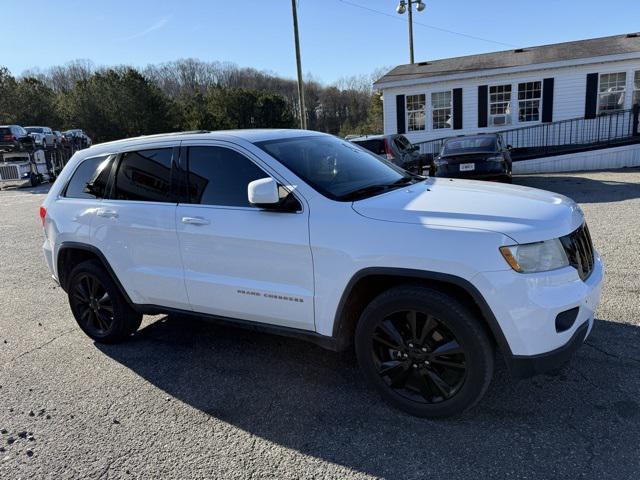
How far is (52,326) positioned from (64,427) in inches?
84.8

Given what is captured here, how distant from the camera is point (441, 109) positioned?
1973cm

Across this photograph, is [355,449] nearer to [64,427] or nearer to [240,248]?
[240,248]

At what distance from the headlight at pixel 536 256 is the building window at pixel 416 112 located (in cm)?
1807

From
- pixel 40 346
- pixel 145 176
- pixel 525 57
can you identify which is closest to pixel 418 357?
pixel 145 176

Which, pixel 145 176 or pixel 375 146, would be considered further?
pixel 375 146

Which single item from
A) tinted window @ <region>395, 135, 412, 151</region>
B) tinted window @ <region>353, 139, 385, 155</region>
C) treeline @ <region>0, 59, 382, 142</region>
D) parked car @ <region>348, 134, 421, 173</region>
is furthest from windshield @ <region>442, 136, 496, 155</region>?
treeline @ <region>0, 59, 382, 142</region>

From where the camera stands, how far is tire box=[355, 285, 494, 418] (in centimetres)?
281

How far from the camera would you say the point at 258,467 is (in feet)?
8.99

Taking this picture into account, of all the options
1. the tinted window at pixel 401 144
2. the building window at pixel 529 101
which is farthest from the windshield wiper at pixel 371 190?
the building window at pixel 529 101

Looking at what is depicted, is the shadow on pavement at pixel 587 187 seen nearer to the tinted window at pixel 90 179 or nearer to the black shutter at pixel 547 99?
the black shutter at pixel 547 99

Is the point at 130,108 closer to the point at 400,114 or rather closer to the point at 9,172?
Answer: the point at 9,172

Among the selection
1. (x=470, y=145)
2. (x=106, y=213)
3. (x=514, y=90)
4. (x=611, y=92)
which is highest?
(x=514, y=90)

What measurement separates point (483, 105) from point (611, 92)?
435 centimetres

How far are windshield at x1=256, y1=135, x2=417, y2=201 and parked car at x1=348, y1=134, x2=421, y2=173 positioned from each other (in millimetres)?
7364
